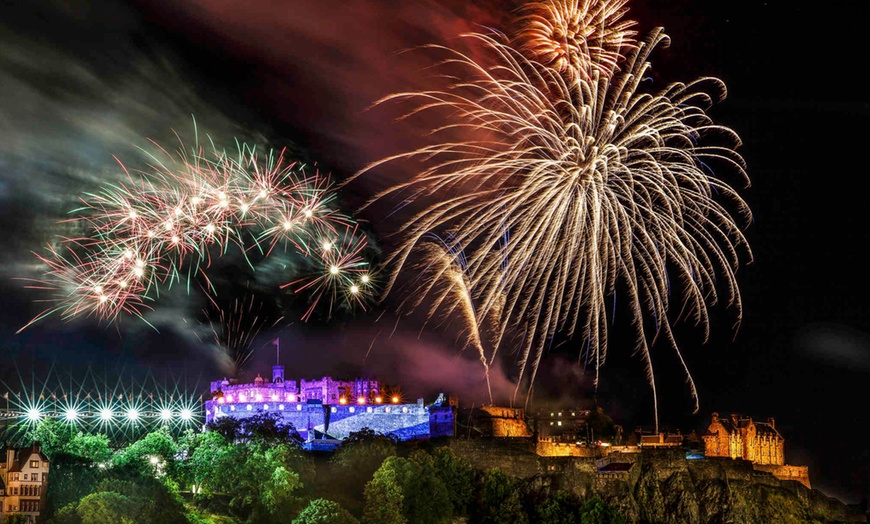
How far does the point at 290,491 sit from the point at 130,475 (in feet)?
26.0

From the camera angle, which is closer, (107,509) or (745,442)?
(107,509)

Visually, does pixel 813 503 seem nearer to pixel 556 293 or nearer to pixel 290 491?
pixel 556 293

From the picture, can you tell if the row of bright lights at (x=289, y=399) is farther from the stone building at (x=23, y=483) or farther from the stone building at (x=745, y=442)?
the stone building at (x=23, y=483)

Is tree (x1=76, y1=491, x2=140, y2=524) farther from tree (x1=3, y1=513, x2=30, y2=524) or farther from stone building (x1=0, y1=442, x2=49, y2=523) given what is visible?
stone building (x1=0, y1=442, x2=49, y2=523)

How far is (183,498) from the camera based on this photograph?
47875 millimetres

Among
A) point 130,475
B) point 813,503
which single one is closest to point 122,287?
point 130,475

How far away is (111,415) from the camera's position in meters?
60.9

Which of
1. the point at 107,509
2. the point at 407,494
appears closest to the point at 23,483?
the point at 107,509

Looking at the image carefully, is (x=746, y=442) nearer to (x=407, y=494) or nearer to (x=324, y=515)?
(x=407, y=494)

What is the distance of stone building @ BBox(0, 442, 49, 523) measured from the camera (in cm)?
4131

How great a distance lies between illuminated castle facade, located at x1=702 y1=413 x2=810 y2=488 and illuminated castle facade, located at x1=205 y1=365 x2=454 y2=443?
20.2m

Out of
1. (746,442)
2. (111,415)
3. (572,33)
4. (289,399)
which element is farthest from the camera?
(746,442)

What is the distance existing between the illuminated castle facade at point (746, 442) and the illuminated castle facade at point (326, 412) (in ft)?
66.1

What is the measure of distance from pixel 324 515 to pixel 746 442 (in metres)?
38.5
